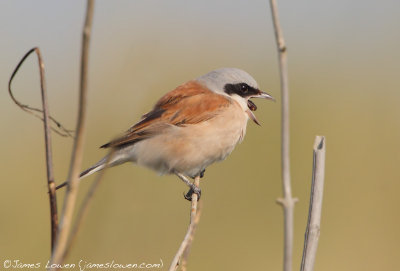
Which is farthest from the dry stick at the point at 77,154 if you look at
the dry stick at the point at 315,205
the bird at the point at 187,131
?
the bird at the point at 187,131

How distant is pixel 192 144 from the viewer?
3535 millimetres

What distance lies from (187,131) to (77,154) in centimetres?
252

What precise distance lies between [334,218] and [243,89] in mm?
2499

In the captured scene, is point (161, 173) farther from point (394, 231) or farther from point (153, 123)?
point (394, 231)

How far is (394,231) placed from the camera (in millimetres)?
5652

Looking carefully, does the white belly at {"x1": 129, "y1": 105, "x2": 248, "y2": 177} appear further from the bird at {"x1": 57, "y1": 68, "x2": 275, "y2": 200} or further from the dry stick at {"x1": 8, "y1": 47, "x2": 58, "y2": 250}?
the dry stick at {"x1": 8, "y1": 47, "x2": 58, "y2": 250}

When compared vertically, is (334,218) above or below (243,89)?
below

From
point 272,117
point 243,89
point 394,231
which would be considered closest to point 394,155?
point 394,231

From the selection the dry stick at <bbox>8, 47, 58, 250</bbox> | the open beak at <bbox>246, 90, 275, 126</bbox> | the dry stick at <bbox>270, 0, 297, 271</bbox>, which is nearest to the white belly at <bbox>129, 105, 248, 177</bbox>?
the open beak at <bbox>246, 90, 275, 126</bbox>

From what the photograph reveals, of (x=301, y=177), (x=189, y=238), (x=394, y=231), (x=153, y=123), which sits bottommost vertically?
(x=394, y=231)

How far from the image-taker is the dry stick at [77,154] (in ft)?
3.31

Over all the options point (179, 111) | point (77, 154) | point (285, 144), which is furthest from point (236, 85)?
point (77, 154)

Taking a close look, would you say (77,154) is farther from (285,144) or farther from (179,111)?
(179,111)

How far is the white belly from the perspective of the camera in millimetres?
3516
